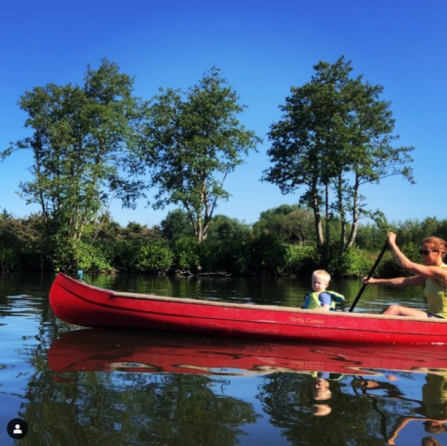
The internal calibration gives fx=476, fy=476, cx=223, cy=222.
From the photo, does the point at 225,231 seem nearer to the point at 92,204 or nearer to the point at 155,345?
the point at 92,204

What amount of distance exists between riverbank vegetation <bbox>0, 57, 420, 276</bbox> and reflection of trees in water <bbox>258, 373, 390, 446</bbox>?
907 inches

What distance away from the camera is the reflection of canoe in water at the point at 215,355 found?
532cm

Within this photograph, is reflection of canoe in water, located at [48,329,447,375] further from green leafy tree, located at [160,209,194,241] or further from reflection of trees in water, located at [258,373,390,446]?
Answer: green leafy tree, located at [160,209,194,241]

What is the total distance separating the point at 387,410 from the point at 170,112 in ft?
94.6

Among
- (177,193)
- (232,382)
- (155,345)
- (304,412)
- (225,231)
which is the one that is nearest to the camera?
(304,412)

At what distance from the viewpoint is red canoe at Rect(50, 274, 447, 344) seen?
6.84 m

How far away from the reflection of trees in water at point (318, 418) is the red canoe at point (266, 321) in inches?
84.8

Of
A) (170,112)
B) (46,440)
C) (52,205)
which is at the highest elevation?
(170,112)

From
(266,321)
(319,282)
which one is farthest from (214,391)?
(319,282)

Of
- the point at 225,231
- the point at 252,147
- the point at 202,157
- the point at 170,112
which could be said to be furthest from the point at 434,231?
the point at 225,231

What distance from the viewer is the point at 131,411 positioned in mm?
3725

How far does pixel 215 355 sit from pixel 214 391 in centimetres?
165

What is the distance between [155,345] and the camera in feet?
21.3

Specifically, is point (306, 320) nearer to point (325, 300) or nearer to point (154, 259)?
point (325, 300)
